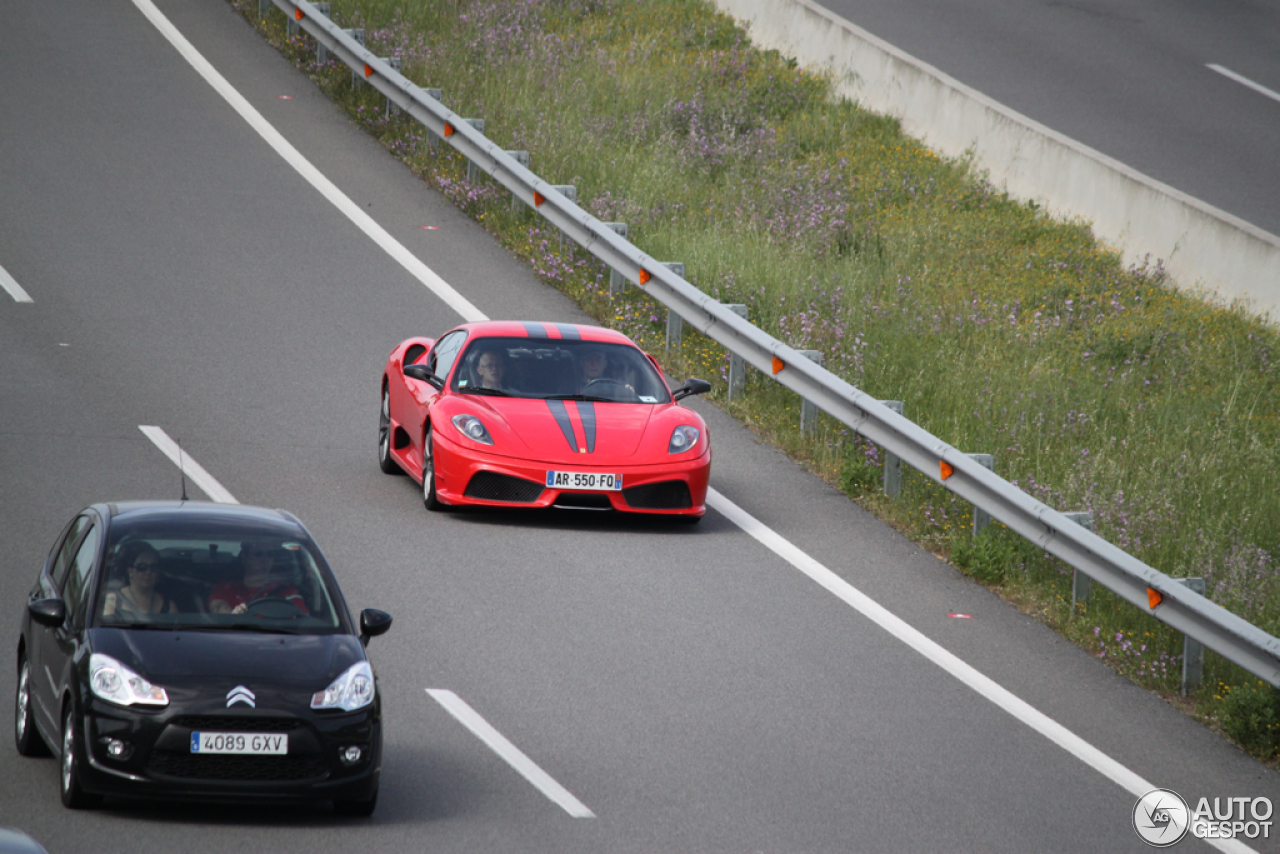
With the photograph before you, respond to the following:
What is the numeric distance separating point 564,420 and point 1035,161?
429 inches

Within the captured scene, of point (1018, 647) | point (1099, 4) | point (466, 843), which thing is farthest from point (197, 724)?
point (1099, 4)

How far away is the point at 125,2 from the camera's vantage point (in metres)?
28.4

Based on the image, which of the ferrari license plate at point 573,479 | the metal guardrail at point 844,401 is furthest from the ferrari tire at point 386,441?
the metal guardrail at point 844,401

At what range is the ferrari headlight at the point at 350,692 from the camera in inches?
282

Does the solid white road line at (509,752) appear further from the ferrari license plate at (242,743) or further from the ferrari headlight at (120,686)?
the ferrari headlight at (120,686)

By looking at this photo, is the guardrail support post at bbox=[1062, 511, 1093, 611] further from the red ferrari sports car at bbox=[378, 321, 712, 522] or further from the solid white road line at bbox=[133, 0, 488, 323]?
the solid white road line at bbox=[133, 0, 488, 323]

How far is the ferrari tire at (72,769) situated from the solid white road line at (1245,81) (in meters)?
22.8

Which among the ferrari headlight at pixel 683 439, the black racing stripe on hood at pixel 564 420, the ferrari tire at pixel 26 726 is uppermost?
the ferrari headlight at pixel 683 439

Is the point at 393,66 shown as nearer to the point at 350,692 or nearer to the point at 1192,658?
the point at 1192,658

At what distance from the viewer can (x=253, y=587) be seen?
773 cm

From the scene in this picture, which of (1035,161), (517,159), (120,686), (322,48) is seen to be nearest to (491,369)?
(120,686)

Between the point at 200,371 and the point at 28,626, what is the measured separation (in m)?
7.56

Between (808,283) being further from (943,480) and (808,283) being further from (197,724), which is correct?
(197,724)

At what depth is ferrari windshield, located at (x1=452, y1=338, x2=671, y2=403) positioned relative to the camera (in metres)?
13.4
